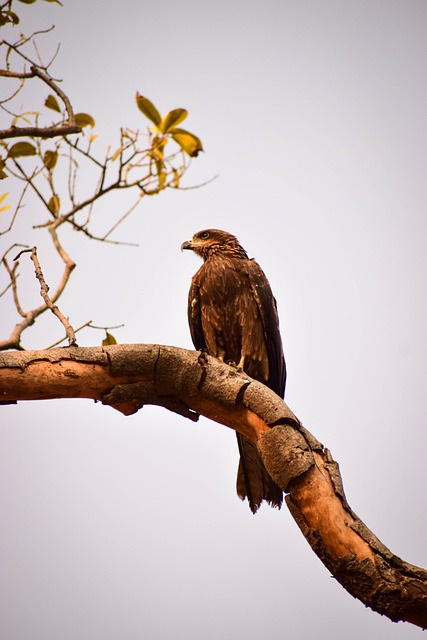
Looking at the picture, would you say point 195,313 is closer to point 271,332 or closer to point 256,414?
point 271,332

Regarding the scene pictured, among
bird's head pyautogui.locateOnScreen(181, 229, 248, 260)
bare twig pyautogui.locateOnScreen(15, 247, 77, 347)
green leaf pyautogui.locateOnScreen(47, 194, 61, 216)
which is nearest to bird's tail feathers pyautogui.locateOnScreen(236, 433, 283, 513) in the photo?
bare twig pyautogui.locateOnScreen(15, 247, 77, 347)

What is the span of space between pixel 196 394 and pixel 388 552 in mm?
1264

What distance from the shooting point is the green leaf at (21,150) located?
4.59 m

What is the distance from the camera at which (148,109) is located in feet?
14.5

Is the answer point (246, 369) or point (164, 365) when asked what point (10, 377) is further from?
point (246, 369)

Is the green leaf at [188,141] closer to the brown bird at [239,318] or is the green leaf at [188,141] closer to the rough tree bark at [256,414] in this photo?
the brown bird at [239,318]

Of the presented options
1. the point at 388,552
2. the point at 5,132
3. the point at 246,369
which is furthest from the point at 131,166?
the point at 388,552

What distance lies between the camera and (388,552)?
278 cm

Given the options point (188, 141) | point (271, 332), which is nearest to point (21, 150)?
point (188, 141)

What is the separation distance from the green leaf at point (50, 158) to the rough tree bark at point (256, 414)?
2272 millimetres

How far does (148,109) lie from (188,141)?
35 centimetres

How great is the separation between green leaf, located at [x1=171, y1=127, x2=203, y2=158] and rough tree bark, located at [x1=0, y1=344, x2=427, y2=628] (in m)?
1.70

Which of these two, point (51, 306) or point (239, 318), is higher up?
point (239, 318)

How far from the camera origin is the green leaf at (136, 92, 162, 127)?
439 centimetres
